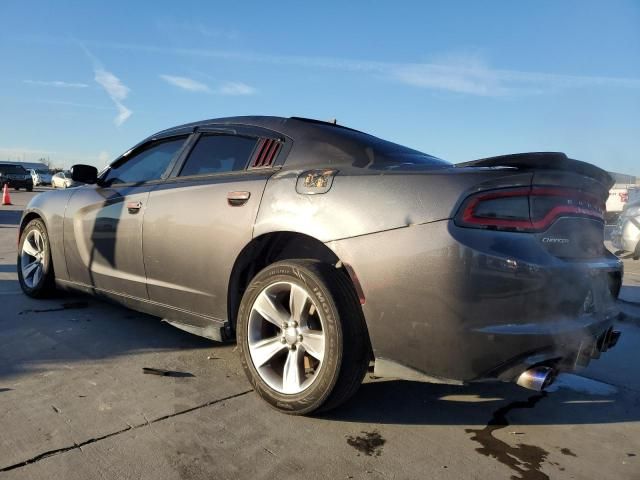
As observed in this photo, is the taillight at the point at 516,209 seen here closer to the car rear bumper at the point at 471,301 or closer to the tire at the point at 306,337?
the car rear bumper at the point at 471,301

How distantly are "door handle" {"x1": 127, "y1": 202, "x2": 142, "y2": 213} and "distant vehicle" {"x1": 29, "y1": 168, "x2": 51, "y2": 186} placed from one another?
42.6 m

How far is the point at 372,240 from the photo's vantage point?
7.81 feet

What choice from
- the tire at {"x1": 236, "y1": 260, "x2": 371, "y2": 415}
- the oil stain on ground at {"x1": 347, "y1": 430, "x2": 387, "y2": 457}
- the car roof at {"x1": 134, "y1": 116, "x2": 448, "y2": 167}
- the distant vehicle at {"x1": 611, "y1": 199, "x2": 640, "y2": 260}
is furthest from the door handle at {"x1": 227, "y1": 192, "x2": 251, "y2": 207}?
the distant vehicle at {"x1": 611, "y1": 199, "x2": 640, "y2": 260}

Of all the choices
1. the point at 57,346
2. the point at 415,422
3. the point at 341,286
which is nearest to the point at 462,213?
the point at 341,286

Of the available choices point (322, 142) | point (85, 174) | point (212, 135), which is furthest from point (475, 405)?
point (85, 174)

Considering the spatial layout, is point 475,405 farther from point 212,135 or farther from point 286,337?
point 212,135

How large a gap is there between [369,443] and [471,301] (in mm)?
831

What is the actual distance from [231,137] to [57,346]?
186cm

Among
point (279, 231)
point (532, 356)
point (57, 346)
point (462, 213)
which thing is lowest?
point (57, 346)

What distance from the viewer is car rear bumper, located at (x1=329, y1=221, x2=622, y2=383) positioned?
86.0 inches

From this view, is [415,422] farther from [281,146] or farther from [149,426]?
[281,146]

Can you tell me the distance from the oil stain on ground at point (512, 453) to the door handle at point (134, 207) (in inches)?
99.2

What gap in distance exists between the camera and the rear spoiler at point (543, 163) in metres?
2.34

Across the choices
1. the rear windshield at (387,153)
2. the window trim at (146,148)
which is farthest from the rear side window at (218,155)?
the rear windshield at (387,153)
